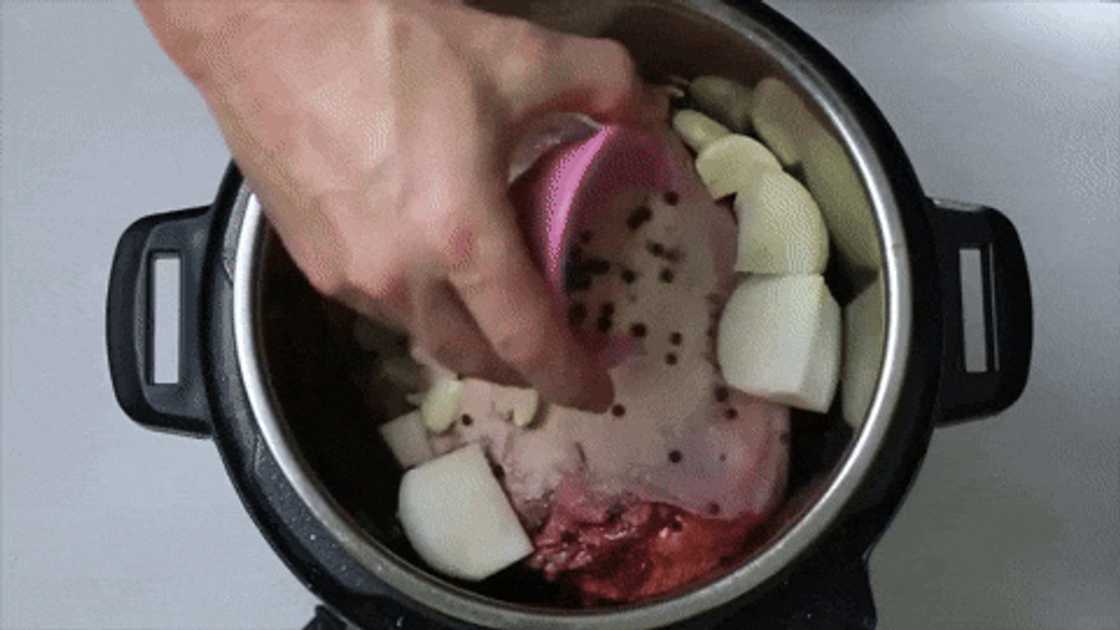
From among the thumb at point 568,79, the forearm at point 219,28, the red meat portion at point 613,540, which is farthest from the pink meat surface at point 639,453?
the forearm at point 219,28

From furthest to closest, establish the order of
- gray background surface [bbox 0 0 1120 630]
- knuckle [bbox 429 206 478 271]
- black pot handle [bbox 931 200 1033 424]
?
gray background surface [bbox 0 0 1120 630] → black pot handle [bbox 931 200 1033 424] → knuckle [bbox 429 206 478 271]

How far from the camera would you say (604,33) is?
Result: 760mm

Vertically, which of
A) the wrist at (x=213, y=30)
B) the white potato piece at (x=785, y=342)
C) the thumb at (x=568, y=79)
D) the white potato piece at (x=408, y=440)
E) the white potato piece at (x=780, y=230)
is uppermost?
the wrist at (x=213, y=30)

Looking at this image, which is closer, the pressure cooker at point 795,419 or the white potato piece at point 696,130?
the pressure cooker at point 795,419

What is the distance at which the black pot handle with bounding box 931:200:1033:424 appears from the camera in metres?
0.71

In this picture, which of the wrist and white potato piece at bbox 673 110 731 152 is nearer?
the wrist

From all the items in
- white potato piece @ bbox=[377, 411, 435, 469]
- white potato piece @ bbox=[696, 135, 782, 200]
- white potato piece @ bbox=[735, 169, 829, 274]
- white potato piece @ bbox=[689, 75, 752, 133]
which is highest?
white potato piece @ bbox=[689, 75, 752, 133]

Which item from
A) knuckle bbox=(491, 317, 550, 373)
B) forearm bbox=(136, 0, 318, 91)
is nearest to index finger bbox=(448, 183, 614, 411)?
knuckle bbox=(491, 317, 550, 373)

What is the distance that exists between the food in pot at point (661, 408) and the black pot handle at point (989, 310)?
0.06 metres

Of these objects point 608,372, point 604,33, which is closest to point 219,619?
point 608,372

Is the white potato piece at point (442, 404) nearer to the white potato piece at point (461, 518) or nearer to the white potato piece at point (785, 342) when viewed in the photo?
the white potato piece at point (461, 518)

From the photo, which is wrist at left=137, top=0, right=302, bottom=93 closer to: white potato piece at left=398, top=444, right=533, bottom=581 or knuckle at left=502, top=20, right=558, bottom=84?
knuckle at left=502, top=20, right=558, bottom=84

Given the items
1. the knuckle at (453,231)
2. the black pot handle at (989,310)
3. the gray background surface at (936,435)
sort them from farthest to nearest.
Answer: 1. the gray background surface at (936,435)
2. the black pot handle at (989,310)
3. the knuckle at (453,231)

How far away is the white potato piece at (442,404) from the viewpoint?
765 millimetres
